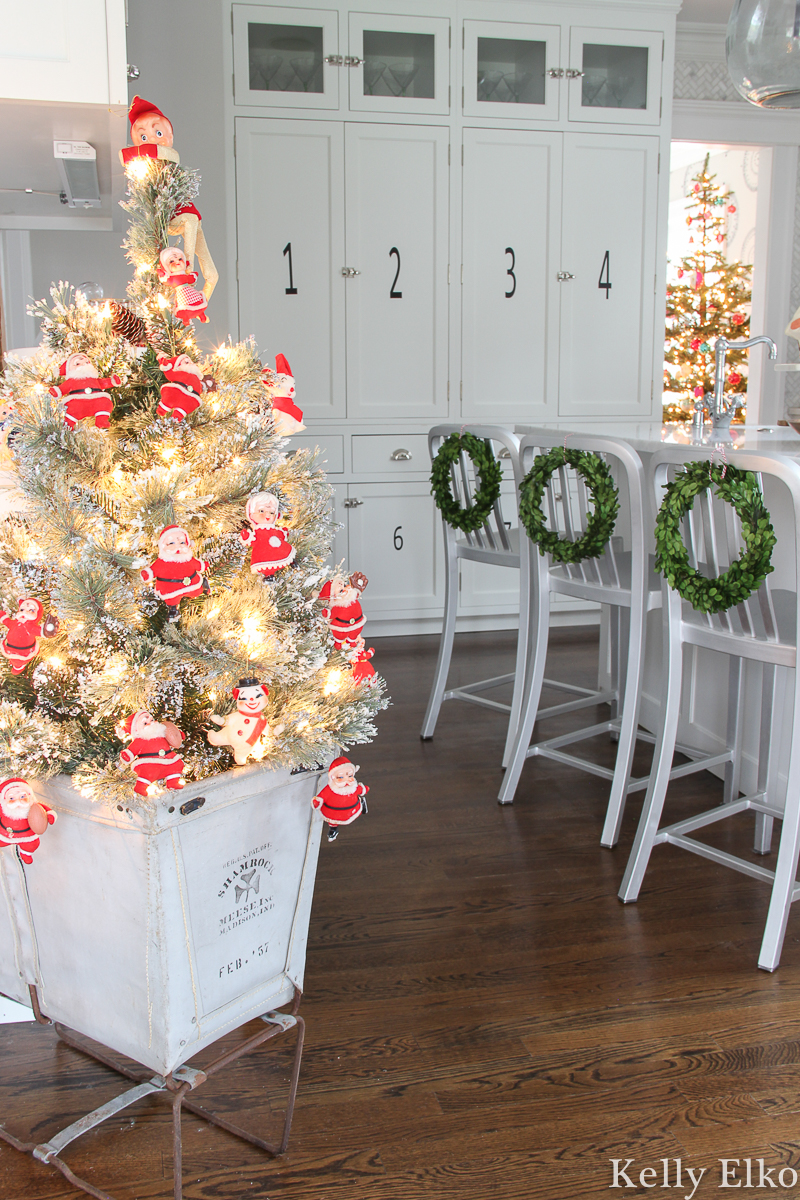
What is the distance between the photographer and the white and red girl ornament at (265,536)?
3.77 ft

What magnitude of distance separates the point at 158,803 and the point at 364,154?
3450mm

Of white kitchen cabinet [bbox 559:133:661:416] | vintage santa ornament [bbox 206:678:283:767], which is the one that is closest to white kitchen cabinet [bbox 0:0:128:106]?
vintage santa ornament [bbox 206:678:283:767]

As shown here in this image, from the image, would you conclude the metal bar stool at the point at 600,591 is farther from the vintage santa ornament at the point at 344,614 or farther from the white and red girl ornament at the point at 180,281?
the white and red girl ornament at the point at 180,281

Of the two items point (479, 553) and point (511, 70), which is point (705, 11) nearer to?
point (511, 70)

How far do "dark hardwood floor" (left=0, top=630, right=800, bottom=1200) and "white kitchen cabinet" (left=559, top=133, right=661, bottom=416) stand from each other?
8.18 ft

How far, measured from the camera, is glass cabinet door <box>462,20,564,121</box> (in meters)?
3.95

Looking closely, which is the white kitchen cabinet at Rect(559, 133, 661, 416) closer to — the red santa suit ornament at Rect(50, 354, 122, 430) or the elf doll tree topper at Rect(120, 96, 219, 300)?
the elf doll tree topper at Rect(120, 96, 219, 300)

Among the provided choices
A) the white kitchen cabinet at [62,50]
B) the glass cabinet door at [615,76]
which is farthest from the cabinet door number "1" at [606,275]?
the white kitchen cabinet at [62,50]

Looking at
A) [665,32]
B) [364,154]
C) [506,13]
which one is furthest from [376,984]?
Result: [665,32]

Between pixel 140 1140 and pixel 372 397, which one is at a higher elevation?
pixel 372 397

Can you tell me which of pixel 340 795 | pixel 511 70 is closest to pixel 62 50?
pixel 340 795

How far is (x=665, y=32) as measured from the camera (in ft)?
13.5

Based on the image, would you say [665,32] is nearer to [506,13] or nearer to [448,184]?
[506,13]

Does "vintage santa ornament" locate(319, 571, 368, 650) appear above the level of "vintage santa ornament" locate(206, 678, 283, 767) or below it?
above
